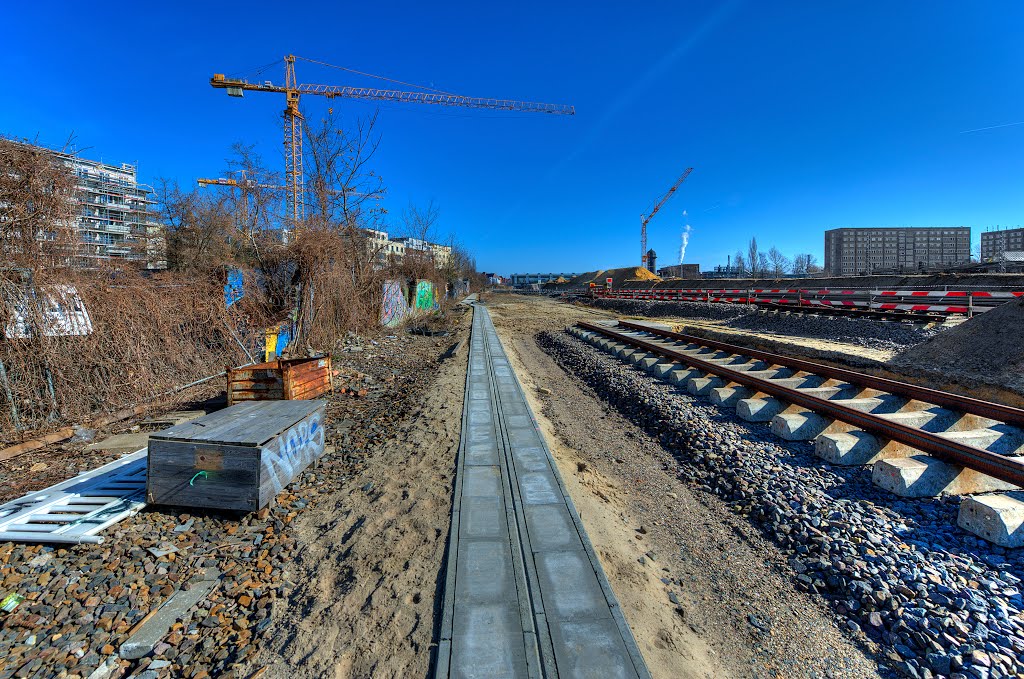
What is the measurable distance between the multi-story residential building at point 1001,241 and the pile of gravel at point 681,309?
9520 centimetres

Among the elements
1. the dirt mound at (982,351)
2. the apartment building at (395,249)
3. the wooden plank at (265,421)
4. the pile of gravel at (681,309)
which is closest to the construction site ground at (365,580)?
the wooden plank at (265,421)

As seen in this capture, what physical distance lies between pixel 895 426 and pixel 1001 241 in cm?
13978

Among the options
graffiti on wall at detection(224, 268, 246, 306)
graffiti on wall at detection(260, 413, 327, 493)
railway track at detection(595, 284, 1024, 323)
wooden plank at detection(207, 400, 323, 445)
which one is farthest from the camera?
railway track at detection(595, 284, 1024, 323)

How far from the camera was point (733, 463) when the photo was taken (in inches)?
203

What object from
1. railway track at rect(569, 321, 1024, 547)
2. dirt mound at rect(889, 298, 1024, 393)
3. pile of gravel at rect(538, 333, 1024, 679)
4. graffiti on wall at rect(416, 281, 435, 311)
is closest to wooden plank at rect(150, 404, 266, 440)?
pile of gravel at rect(538, 333, 1024, 679)

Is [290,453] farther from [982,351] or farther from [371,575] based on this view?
[982,351]

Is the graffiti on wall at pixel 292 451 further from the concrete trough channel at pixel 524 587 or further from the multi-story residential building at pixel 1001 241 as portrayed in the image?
the multi-story residential building at pixel 1001 241

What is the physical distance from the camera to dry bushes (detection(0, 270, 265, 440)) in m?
6.23

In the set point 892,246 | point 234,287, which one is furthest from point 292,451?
point 892,246

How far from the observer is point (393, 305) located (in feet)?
65.4

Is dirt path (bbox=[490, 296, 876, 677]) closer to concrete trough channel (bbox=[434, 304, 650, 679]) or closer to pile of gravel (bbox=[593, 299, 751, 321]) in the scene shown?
concrete trough channel (bbox=[434, 304, 650, 679])

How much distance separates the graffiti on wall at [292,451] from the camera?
4518mm

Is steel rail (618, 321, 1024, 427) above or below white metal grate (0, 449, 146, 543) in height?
above

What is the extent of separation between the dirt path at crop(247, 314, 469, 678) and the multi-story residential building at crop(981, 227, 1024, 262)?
120431 mm
